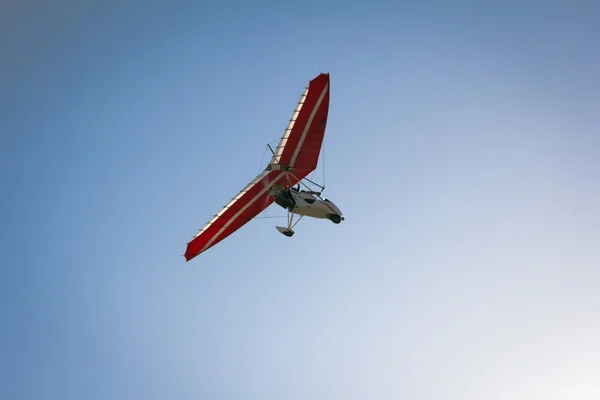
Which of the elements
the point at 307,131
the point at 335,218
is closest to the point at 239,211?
the point at 335,218

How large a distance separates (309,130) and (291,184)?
124 inches

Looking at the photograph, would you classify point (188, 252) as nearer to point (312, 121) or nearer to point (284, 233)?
point (284, 233)

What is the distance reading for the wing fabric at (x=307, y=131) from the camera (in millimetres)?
37344

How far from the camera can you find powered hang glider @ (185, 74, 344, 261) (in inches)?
1485

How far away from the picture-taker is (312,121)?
38.1m

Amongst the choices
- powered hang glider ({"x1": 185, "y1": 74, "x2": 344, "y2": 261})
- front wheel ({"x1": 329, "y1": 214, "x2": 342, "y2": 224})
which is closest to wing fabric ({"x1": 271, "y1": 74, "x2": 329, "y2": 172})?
powered hang glider ({"x1": 185, "y1": 74, "x2": 344, "y2": 261})

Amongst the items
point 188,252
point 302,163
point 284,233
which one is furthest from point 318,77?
point 188,252

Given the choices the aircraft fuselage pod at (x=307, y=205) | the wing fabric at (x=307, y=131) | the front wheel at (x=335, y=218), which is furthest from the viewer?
the front wheel at (x=335, y=218)

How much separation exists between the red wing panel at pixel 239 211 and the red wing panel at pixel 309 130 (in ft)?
3.25

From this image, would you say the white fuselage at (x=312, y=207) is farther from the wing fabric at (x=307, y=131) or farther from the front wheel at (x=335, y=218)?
the wing fabric at (x=307, y=131)

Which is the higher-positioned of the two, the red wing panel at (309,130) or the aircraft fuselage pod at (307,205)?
the red wing panel at (309,130)

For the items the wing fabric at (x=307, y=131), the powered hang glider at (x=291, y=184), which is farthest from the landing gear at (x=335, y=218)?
the wing fabric at (x=307, y=131)

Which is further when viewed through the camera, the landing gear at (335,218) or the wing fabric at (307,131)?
the landing gear at (335,218)

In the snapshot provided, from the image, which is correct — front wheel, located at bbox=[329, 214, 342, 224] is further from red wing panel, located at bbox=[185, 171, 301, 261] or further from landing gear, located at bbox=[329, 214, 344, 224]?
red wing panel, located at bbox=[185, 171, 301, 261]
